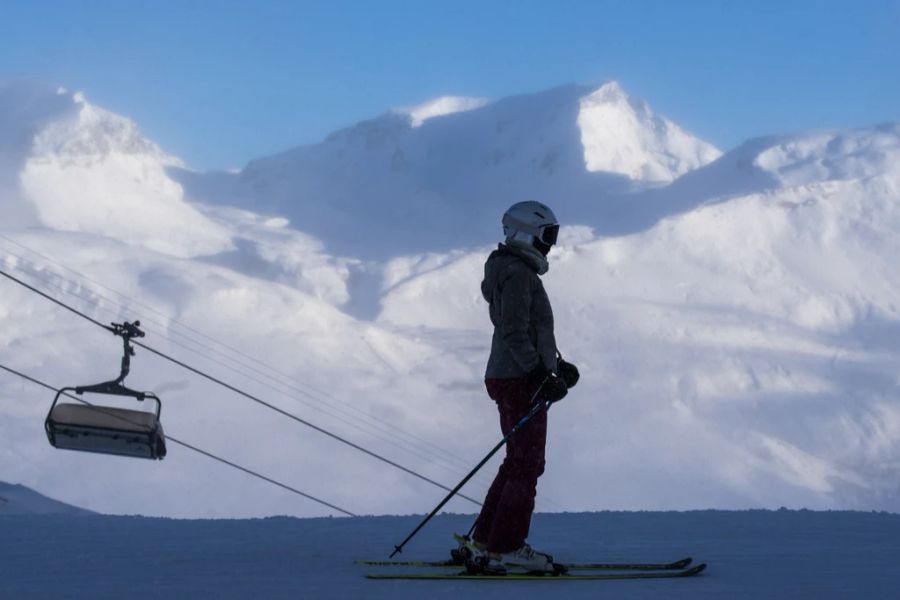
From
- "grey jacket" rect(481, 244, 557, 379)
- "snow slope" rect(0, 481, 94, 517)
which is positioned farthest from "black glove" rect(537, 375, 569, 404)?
"snow slope" rect(0, 481, 94, 517)

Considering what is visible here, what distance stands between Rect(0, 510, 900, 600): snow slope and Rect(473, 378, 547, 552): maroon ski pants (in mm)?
498

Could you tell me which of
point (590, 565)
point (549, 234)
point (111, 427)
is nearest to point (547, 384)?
point (549, 234)

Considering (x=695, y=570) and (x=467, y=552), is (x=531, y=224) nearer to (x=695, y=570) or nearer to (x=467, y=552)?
(x=467, y=552)

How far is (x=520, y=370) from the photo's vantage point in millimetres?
6121

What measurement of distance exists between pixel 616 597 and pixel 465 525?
4.48m

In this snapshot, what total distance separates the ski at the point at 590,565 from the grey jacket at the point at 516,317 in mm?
1138

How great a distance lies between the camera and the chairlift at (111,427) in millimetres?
11156

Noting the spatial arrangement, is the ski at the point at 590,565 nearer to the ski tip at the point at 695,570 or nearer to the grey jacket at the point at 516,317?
the ski tip at the point at 695,570

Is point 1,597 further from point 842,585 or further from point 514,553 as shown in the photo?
point 842,585

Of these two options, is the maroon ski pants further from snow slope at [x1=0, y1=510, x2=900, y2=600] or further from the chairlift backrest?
the chairlift backrest

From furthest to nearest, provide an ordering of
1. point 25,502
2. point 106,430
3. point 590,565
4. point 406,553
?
1. point 25,502
2. point 106,430
3. point 406,553
4. point 590,565

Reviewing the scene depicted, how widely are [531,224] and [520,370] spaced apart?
83cm

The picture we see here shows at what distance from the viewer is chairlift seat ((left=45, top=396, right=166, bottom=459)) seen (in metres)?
11.2

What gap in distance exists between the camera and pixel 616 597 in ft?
16.7
